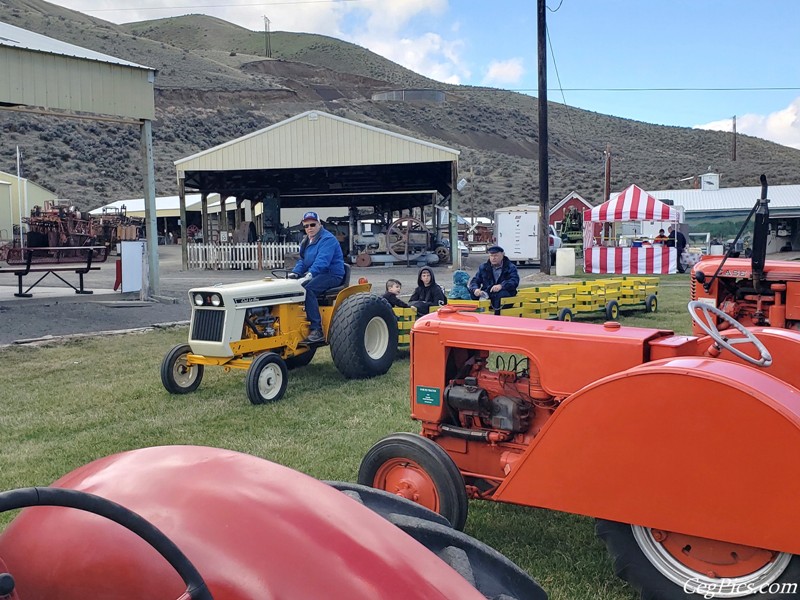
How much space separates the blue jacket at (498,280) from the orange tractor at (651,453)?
6.58 metres

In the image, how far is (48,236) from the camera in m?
22.6

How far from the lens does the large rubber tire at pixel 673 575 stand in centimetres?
290

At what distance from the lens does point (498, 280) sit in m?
10.8

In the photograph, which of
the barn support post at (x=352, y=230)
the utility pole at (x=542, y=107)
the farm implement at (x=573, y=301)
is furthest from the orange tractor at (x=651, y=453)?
the barn support post at (x=352, y=230)

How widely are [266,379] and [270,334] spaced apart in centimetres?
67

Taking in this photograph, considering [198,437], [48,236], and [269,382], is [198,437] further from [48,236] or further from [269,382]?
[48,236]

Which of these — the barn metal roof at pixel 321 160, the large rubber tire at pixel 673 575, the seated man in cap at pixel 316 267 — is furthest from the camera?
the barn metal roof at pixel 321 160

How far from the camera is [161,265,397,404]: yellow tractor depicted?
23.7 feet

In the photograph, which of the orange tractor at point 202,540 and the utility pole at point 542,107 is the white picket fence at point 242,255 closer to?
the utility pole at point 542,107

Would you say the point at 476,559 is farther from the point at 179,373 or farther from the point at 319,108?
the point at 319,108

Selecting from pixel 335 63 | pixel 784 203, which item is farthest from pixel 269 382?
pixel 335 63

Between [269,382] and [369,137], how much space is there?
19.0m

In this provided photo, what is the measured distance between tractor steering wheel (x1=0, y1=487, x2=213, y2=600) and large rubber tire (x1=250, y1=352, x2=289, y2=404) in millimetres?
5607

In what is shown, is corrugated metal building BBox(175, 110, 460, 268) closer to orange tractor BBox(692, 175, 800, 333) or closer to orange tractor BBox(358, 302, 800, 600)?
orange tractor BBox(692, 175, 800, 333)
